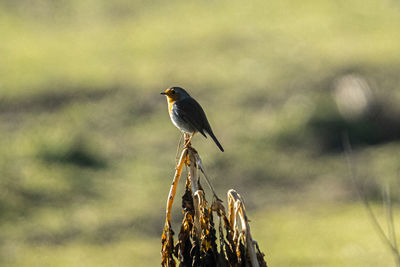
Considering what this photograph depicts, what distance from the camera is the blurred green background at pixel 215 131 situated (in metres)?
13.9

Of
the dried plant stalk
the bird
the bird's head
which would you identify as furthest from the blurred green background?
the dried plant stalk

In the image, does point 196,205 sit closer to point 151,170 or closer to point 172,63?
point 151,170

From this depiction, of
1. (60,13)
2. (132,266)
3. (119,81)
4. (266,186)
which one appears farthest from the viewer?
(60,13)

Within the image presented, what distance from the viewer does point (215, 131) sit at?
53.3ft

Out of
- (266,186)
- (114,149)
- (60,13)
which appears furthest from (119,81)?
(60,13)

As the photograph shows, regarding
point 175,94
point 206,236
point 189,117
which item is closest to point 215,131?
point 175,94

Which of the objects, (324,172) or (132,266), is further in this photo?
(324,172)

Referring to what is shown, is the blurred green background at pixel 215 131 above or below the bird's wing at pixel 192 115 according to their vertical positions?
above

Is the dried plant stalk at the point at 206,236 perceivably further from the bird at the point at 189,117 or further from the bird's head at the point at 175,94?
the bird's head at the point at 175,94

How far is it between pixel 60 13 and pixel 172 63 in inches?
222

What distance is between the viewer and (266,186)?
50.8 ft

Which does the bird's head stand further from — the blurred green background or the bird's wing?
the blurred green background

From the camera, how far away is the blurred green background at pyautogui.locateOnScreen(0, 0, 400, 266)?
45.7 ft

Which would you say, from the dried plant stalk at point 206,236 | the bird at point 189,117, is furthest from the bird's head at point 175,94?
the dried plant stalk at point 206,236
